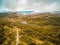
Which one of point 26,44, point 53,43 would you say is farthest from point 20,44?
point 53,43

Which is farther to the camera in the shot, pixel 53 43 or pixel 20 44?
pixel 53 43

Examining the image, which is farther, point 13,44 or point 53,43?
point 53,43

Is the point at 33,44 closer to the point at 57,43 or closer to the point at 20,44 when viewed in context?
the point at 20,44

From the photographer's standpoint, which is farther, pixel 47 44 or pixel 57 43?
pixel 57 43

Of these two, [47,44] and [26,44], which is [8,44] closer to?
[26,44]

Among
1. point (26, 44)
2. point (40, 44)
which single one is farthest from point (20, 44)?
point (40, 44)

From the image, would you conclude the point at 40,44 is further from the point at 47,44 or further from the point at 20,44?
the point at 20,44

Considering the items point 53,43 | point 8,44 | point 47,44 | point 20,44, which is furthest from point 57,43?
point 8,44
